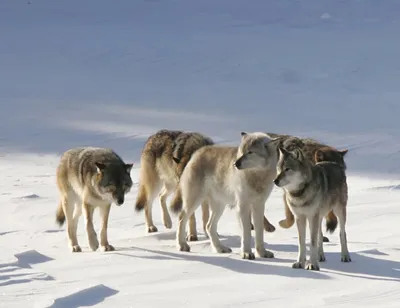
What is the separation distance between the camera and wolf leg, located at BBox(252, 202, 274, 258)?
35.1 feet

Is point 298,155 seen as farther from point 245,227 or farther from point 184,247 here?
point 184,247

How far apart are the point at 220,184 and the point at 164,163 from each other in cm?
216

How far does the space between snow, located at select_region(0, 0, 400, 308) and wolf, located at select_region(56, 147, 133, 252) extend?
1.07ft

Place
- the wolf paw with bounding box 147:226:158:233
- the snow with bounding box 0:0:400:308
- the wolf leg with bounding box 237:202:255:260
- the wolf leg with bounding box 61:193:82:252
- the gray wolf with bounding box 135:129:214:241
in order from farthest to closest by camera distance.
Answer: the wolf paw with bounding box 147:226:158:233 → the gray wolf with bounding box 135:129:214:241 → the wolf leg with bounding box 61:193:82:252 → the wolf leg with bounding box 237:202:255:260 → the snow with bounding box 0:0:400:308

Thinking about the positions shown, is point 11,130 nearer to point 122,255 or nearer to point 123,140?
point 123,140

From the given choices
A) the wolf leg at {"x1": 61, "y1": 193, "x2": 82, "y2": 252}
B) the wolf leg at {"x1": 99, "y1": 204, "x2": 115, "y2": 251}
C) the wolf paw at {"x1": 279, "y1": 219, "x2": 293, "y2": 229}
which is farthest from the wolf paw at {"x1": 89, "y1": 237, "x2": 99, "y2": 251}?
the wolf paw at {"x1": 279, "y1": 219, "x2": 293, "y2": 229}

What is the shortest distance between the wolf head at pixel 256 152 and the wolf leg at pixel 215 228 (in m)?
1.18

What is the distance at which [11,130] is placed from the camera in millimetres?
22219

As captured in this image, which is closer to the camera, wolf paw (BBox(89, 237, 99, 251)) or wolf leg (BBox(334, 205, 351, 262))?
wolf leg (BBox(334, 205, 351, 262))

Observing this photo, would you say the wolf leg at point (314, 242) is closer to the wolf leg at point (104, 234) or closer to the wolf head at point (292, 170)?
the wolf head at point (292, 170)

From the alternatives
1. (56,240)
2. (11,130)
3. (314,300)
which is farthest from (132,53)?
(314,300)

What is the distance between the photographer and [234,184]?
10703 millimetres

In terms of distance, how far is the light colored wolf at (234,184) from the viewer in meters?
10.4

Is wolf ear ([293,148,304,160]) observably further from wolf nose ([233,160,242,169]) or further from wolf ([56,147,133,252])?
wolf ([56,147,133,252])
